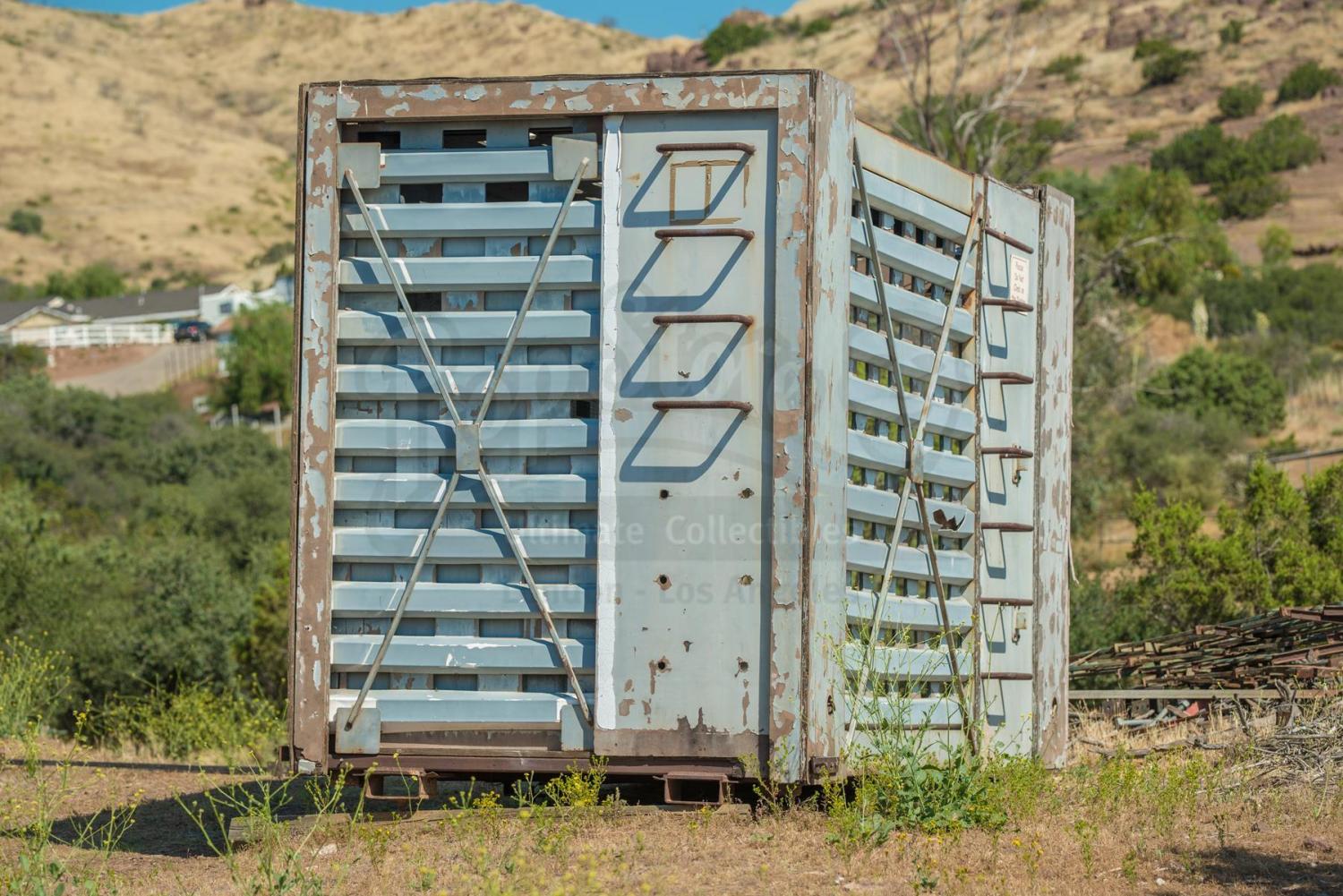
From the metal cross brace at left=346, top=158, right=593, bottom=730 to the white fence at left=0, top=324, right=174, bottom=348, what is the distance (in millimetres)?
65815

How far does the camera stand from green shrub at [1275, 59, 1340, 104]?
60.1 m

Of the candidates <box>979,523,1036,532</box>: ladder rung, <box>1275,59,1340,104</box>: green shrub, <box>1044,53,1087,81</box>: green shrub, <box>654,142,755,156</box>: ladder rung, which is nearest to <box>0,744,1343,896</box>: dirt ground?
<box>979,523,1036,532</box>: ladder rung

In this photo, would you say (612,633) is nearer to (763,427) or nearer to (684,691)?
(684,691)

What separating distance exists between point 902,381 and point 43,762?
5.80 meters

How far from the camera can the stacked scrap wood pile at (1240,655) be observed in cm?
927

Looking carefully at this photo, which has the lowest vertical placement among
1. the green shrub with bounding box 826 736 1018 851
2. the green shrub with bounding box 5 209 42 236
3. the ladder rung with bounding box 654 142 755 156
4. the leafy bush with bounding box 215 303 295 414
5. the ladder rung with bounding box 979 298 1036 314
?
the green shrub with bounding box 826 736 1018 851

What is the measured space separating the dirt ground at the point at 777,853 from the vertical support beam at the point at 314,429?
0.55m

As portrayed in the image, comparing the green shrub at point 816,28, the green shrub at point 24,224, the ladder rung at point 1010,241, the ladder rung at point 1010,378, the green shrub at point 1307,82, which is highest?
the green shrub at point 816,28

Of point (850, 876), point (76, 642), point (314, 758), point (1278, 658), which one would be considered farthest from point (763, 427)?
point (76, 642)

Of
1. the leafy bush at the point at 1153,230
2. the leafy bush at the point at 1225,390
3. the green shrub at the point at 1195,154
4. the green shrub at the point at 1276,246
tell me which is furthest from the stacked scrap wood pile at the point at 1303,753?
the green shrub at the point at 1195,154

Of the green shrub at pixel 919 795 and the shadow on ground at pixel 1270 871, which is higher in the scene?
the green shrub at pixel 919 795

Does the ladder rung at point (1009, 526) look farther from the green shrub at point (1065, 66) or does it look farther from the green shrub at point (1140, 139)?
the green shrub at point (1065, 66)

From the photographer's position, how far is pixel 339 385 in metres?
6.46

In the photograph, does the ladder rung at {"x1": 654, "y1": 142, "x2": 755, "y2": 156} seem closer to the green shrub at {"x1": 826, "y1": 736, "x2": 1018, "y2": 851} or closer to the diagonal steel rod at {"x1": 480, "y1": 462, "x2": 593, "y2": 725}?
the diagonal steel rod at {"x1": 480, "y1": 462, "x2": 593, "y2": 725}
